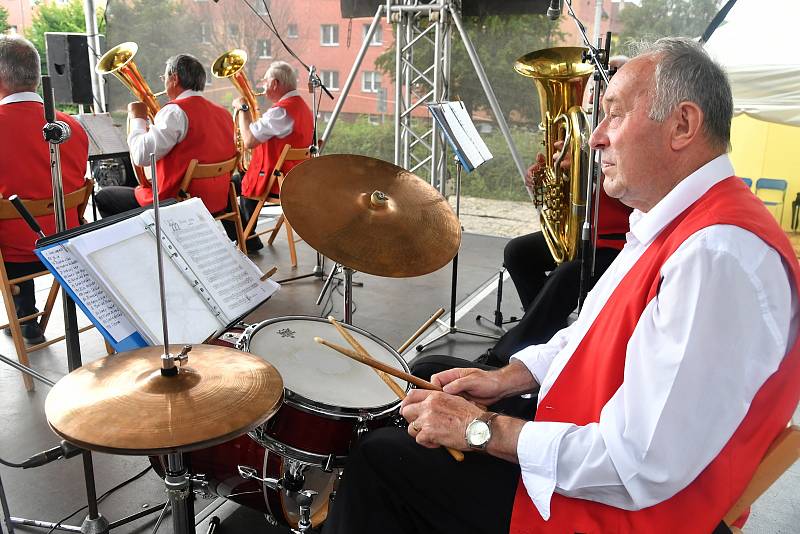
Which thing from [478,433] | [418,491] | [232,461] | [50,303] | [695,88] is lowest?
[50,303]

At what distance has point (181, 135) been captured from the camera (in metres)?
3.82

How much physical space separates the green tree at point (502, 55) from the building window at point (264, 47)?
3.31m

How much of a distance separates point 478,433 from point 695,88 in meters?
0.74

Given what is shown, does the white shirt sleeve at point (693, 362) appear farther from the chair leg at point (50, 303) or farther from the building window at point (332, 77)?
the building window at point (332, 77)

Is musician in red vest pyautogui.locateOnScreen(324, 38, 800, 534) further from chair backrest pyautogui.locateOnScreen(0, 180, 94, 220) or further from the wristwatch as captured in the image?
chair backrest pyautogui.locateOnScreen(0, 180, 94, 220)

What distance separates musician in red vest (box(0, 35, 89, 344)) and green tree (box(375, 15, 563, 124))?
12.0ft

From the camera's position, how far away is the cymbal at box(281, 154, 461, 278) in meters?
1.77

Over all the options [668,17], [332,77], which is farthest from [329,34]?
[668,17]

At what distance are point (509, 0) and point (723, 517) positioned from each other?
4.78 metres

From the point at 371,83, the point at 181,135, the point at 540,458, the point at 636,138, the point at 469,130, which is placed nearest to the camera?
the point at 540,458

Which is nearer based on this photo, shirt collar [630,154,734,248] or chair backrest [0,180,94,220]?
shirt collar [630,154,734,248]

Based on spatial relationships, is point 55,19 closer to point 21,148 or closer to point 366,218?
point 21,148

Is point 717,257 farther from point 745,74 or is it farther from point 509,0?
point 745,74

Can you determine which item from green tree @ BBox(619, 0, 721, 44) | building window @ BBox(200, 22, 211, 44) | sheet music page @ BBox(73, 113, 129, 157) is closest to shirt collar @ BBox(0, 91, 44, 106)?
sheet music page @ BBox(73, 113, 129, 157)
